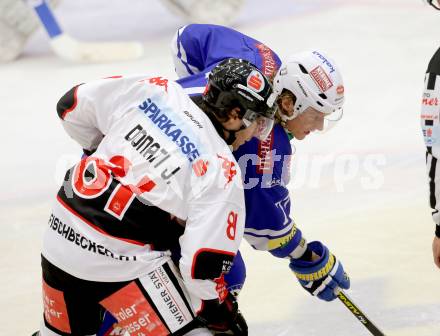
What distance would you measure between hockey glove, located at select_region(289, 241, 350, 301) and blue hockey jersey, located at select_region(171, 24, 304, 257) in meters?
0.06

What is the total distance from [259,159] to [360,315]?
27.9 inches

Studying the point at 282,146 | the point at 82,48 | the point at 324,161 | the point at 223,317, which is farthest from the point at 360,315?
the point at 82,48

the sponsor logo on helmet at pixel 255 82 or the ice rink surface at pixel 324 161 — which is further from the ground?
the sponsor logo on helmet at pixel 255 82

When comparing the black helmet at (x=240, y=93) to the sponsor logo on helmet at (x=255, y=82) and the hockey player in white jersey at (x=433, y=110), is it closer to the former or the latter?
the sponsor logo on helmet at (x=255, y=82)

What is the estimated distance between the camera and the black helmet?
8.02 feet

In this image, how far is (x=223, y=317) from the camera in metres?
2.46

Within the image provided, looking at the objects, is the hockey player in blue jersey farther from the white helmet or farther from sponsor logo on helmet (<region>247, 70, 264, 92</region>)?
sponsor logo on helmet (<region>247, 70, 264, 92</region>)

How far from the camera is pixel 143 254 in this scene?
8.03 ft

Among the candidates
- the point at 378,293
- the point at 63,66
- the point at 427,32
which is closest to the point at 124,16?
the point at 63,66

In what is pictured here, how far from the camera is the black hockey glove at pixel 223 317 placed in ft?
7.97

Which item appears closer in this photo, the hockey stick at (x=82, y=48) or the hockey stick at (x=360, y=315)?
the hockey stick at (x=360, y=315)

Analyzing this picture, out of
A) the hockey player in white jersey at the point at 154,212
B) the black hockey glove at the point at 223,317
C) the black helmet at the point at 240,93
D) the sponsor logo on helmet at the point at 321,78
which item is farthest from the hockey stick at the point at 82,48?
the black hockey glove at the point at 223,317

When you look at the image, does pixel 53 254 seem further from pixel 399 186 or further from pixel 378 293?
pixel 399 186

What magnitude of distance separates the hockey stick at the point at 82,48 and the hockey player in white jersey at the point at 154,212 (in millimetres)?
3881
